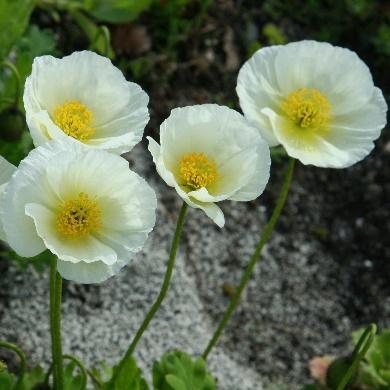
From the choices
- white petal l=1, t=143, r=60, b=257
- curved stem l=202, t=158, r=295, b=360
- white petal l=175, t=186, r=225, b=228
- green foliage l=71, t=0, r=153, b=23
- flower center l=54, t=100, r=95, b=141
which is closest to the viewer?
white petal l=1, t=143, r=60, b=257

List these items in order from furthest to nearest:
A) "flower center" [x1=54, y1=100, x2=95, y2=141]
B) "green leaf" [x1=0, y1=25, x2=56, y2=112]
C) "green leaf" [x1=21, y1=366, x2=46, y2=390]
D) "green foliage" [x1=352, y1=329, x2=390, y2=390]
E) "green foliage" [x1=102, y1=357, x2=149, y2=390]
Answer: "green leaf" [x1=0, y1=25, x2=56, y2=112] < "green foliage" [x1=352, y1=329, x2=390, y2=390] < "green leaf" [x1=21, y1=366, x2=46, y2=390] < "green foliage" [x1=102, y1=357, x2=149, y2=390] < "flower center" [x1=54, y1=100, x2=95, y2=141]

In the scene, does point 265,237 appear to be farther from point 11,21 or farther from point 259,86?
point 11,21

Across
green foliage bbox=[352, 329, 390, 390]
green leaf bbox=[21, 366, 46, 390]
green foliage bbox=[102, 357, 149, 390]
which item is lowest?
green leaf bbox=[21, 366, 46, 390]

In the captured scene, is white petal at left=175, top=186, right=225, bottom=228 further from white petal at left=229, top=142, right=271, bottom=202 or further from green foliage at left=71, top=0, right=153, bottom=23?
green foliage at left=71, top=0, right=153, bottom=23

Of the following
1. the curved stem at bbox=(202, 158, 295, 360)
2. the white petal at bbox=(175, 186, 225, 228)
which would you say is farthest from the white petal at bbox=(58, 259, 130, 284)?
the curved stem at bbox=(202, 158, 295, 360)

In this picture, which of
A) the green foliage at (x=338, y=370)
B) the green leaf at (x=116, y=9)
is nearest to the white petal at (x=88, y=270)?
the green foliage at (x=338, y=370)

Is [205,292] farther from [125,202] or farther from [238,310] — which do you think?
[125,202]

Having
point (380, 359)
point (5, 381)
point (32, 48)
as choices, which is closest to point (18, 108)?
point (32, 48)

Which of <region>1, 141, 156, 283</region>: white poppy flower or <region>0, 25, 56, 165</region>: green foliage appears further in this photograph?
<region>0, 25, 56, 165</region>: green foliage
